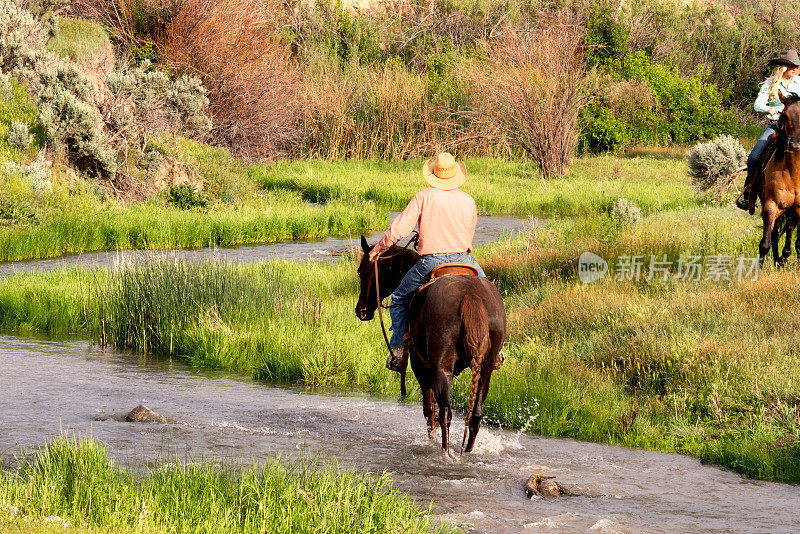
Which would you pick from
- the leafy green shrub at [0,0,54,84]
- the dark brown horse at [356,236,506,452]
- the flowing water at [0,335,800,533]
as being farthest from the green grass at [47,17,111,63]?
the dark brown horse at [356,236,506,452]

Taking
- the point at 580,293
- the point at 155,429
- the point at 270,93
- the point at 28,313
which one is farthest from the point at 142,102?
the point at 155,429

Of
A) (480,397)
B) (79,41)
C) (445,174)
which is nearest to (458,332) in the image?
(480,397)

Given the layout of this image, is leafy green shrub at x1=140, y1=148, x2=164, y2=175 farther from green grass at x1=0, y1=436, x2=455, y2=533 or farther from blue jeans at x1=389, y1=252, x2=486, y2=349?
green grass at x1=0, y1=436, x2=455, y2=533

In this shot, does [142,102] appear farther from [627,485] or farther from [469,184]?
[627,485]

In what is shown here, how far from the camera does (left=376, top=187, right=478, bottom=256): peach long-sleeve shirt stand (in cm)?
844

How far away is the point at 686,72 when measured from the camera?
51.4m

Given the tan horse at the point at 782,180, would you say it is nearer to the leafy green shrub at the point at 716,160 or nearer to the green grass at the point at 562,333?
the green grass at the point at 562,333

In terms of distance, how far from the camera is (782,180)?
45.6 ft

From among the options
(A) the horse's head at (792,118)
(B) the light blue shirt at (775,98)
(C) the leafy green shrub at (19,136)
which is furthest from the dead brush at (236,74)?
(A) the horse's head at (792,118)

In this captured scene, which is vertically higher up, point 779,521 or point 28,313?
point 779,521

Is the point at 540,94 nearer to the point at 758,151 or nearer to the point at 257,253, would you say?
the point at 257,253

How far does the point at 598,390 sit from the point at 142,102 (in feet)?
61.0

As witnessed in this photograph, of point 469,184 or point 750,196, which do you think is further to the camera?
point 469,184

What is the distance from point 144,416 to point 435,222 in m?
3.23
